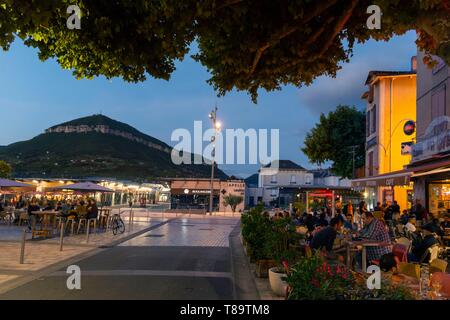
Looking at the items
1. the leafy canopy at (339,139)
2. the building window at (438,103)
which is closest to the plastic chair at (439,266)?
the building window at (438,103)

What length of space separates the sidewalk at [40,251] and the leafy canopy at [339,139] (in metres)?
24.3

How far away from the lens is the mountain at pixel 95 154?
74000mm

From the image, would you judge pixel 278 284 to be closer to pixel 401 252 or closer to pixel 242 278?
pixel 242 278

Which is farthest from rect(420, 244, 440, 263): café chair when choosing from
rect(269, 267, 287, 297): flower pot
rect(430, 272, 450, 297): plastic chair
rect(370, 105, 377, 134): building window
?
rect(370, 105, 377, 134): building window

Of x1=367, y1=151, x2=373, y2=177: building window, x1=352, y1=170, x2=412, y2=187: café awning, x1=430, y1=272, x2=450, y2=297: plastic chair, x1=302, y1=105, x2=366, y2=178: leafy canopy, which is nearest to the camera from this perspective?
x1=430, y1=272, x2=450, y2=297: plastic chair

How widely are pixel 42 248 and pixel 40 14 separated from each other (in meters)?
9.96

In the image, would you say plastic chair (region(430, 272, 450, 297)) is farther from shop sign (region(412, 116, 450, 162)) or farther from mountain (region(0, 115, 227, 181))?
mountain (region(0, 115, 227, 181))

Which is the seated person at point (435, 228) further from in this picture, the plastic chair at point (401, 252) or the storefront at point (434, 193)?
the storefront at point (434, 193)

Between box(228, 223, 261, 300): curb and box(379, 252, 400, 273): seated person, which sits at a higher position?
box(379, 252, 400, 273): seated person

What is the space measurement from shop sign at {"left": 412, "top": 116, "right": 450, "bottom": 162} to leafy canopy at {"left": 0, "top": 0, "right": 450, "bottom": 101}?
7.85 metres

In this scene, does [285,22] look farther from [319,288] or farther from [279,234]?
[319,288]

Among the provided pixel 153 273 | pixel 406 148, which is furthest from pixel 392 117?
pixel 153 273

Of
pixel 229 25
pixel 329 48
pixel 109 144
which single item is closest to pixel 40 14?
pixel 229 25

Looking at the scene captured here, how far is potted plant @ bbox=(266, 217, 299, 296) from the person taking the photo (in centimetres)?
745
